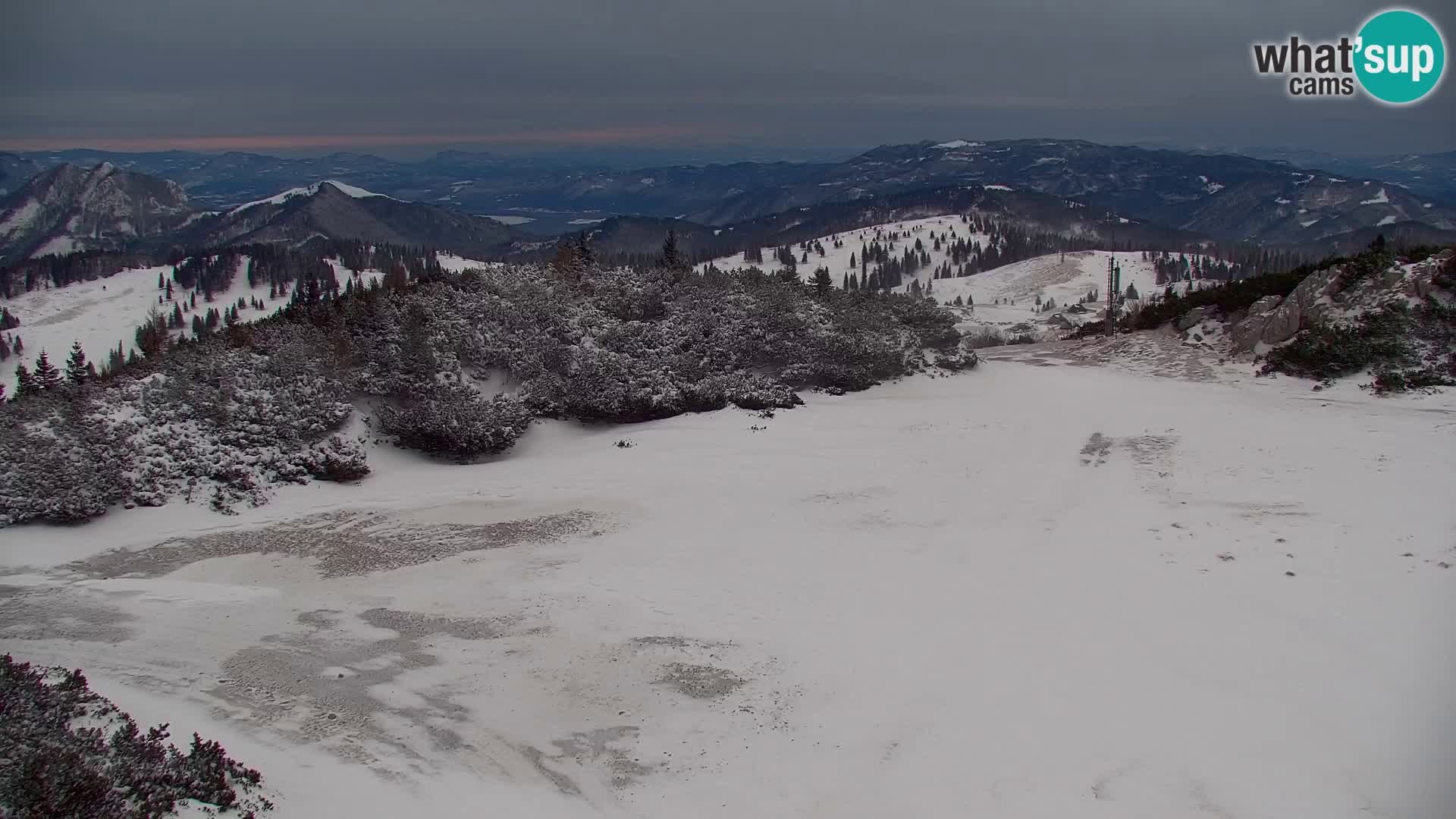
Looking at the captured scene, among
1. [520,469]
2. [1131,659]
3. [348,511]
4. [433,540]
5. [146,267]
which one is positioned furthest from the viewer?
[146,267]

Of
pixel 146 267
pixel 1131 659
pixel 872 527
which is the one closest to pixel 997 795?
pixel 1131 659

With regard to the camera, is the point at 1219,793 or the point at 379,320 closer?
the point at 1219,793

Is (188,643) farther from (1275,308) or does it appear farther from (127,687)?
(1275,308)

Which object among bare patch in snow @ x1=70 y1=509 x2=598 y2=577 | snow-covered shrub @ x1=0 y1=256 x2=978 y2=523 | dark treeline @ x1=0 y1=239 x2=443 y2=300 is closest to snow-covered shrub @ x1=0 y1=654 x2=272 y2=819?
bare patch in snow @ x1=70 y1=509 x2=598 y2=577

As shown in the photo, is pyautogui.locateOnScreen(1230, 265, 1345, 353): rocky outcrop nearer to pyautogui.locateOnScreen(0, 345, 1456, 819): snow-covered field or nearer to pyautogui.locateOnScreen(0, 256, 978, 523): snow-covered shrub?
pyautogui.locateOnScreen(0, 345, 1456, 819): snow-covered field

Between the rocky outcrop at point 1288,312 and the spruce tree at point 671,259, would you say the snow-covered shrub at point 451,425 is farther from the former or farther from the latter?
the rocky outcrop at point 1288,312

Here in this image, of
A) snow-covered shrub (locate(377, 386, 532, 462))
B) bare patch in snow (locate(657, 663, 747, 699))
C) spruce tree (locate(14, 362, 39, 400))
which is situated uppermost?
spruce tree (locate(14, 362, 39, 400))

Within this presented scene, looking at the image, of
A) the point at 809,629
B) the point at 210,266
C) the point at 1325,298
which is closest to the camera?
the point at 809,629

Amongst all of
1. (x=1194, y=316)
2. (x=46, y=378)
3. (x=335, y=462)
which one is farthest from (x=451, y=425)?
(x=1194, y=316)

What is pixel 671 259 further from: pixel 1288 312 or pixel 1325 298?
pixel 1325 298
